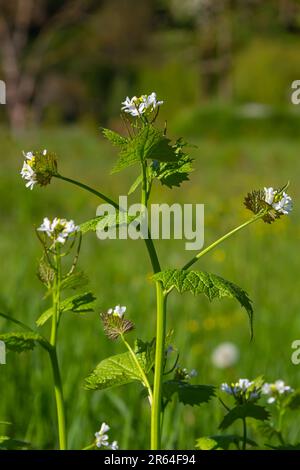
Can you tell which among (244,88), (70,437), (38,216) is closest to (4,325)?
(70,437)

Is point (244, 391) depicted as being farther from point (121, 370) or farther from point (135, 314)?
point (135, 314)

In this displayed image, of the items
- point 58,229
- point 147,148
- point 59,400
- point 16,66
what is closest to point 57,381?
point 59,400

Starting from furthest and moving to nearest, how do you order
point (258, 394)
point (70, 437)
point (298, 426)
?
point (298, 426), point (70, 437), point (258, 394)

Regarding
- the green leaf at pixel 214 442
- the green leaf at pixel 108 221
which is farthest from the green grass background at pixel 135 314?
the green leaf at pixel 108 221

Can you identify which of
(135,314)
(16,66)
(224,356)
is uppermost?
(16,66)

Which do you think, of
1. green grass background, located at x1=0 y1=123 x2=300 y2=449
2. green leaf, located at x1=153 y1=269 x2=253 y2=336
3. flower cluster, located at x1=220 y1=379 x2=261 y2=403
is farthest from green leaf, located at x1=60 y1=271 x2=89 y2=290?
green grass background, located at x1=0 y1=123 x2=300 y2=449

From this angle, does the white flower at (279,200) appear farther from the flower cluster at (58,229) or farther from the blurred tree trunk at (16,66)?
the blurred tree trunk at (16,66)

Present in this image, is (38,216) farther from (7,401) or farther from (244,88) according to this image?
(244,88)
